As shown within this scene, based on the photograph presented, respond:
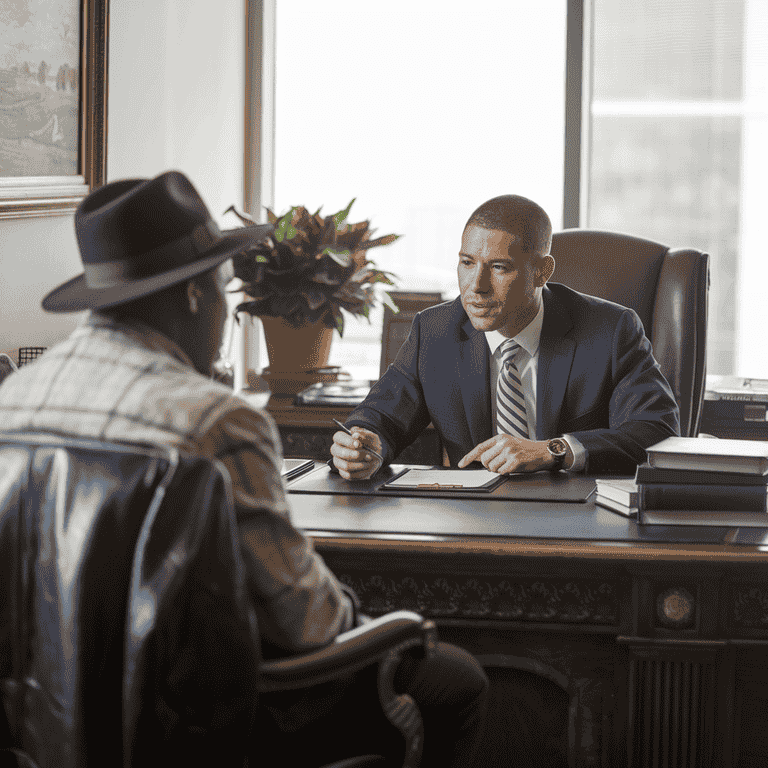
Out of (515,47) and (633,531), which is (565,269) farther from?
(515,47)

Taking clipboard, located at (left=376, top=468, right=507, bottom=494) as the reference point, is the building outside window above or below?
above

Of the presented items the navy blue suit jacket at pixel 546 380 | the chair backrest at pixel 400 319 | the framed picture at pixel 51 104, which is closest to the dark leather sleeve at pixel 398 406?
the navy blue suit jacket at pixel 546 380

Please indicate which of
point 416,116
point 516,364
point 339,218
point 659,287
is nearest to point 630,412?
point 516,364

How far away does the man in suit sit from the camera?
2.43 meters

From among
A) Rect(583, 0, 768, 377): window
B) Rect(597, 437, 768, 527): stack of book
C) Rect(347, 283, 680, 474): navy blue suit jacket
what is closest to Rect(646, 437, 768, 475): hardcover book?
Rect(597, 437, 768, 527): stack of book

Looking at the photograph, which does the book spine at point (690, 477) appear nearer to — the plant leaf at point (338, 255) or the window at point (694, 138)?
the plant leaf at point (338, 255)

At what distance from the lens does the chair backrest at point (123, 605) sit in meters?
1.13

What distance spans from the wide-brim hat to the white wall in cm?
147

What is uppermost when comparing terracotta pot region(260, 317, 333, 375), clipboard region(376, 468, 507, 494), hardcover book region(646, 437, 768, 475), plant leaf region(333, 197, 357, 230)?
plant leaf region(333, 197, 357, 230)

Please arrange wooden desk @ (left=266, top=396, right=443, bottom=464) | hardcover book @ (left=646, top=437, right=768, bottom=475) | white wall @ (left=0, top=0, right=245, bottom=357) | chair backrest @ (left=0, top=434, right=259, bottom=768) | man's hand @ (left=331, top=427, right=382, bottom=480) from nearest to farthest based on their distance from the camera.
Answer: chair backrest @ (left=0, top=434, right=259, bottom=768)
hardcover book @ (left=646, top=437, right=768, bottom=475)
man's hand @ (left=331, top=427, right=382, bottom=480)
white wall @ (left=0, top=0, right=245, bottom=357)
wooden desk @ (left=266, top=396, right=443, bottom=464)

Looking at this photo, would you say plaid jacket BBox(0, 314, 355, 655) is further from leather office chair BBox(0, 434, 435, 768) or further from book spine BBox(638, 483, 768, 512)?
book spine BBox(638, 483, 768, 512)

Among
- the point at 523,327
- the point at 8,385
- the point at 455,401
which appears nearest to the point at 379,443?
the point at 455,401

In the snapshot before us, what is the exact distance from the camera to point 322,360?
11.8 ft

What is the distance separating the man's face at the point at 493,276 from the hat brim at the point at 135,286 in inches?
43.1
